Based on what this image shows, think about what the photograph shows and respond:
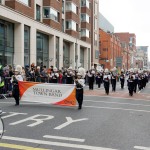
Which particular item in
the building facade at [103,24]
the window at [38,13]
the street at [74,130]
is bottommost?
the street at [74,130]

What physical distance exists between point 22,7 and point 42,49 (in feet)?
Answer: 25.0

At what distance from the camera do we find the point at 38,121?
35.8 ft

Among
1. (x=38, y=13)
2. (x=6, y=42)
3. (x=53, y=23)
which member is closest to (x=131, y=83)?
(x=6, y=42)

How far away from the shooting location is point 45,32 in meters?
37.8

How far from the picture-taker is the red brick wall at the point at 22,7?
100 ft

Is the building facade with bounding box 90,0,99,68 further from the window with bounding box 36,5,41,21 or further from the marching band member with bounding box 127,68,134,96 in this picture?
the marching band member with bounding box 127,68,134,96

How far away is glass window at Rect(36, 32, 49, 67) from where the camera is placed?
3746cm

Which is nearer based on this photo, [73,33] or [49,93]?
[49,93]

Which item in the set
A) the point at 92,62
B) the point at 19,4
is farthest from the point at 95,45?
the point at 19,4

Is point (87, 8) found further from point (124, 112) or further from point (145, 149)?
point (145, 149)

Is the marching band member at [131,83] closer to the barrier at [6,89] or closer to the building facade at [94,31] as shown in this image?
the barrier at [6,89]

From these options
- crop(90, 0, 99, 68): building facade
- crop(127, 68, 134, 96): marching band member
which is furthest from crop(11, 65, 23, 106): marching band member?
crop(90, 0, 99, 68): building facade

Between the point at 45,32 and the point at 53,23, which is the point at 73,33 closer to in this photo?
the point at 53,23

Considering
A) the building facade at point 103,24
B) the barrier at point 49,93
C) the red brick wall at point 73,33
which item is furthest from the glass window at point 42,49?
the building facade at point 103,24
